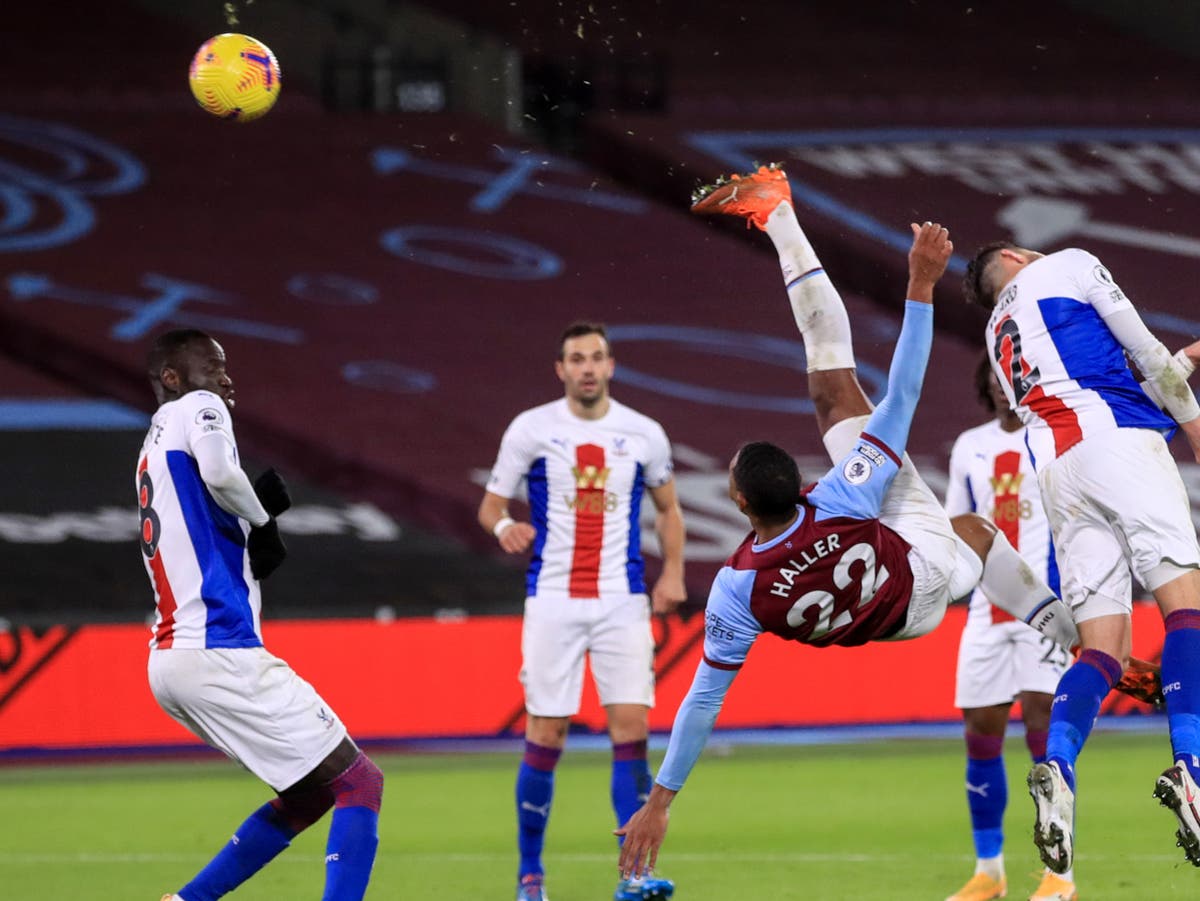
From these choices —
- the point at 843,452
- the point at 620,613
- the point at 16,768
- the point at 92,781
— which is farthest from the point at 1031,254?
the point at 16,768

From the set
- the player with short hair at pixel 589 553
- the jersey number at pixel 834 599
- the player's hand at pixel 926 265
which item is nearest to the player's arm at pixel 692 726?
the jersey number at pixel 834 599

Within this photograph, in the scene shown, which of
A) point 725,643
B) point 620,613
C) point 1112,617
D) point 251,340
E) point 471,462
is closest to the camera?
point 725,643

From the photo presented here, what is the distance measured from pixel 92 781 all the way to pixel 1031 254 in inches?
295

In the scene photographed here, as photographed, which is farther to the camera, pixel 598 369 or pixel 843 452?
pixel 598 369

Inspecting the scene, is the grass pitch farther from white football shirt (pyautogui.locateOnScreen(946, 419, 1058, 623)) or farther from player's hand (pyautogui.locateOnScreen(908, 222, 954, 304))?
player's hand (pyautogui.locateOnScreen(908, 222, 954, 304))

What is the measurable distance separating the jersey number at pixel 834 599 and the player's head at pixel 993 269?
119 centimetres

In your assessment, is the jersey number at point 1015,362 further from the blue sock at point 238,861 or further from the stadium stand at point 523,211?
the stadium stand at point 523,211

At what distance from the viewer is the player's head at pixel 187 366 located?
19.2ft

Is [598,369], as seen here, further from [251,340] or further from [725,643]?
[251,340]

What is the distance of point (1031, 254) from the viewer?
240 inches

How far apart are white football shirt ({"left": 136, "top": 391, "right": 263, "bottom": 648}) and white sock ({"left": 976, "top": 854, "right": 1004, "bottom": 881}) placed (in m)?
3.02

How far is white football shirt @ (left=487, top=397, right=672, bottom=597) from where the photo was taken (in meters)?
7.79

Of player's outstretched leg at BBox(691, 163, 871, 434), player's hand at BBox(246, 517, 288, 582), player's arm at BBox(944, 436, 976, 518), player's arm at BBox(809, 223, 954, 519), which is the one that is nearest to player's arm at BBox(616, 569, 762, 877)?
player's arm at BBox(809, 223, 954, 519)

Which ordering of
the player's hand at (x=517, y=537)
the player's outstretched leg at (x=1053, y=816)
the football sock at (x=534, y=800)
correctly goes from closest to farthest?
1. the player's outstretched leg at (x=1053, y=816)
2. the football sock at (x=534, y=800)
3. the player's hand at (x=517, y=537)
